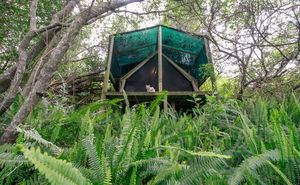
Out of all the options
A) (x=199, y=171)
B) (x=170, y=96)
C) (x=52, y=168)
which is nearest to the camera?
(x=52, y=168)

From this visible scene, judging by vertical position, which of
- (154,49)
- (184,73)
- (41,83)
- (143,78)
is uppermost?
(154,49)

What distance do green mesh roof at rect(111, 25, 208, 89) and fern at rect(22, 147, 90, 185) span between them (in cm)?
553

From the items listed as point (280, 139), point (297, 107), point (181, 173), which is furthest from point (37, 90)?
point (297, 107)

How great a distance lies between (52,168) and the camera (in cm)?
45

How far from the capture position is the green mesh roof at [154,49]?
6043 millimetres

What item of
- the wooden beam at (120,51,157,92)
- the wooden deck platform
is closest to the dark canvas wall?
the wooden beam at (120,51,157,92)

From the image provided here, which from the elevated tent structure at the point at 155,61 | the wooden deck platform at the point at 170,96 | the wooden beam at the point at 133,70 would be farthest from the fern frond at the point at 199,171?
the wooden beam at the point at 133,70

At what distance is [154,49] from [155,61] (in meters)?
0.47

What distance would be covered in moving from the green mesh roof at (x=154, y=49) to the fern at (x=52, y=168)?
5.53 m

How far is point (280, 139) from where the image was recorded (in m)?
0.89

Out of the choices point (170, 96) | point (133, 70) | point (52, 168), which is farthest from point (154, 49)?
point (52, 168)

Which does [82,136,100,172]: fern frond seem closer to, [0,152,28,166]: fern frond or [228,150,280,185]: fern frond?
[0,152,28,166]: fern frond

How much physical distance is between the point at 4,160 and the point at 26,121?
69 cm

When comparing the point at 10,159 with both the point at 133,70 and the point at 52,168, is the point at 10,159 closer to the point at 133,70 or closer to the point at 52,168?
the point at 52,168
